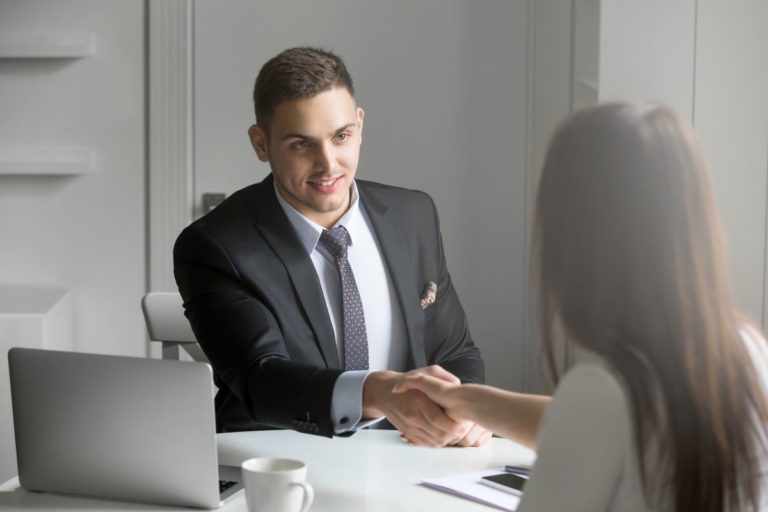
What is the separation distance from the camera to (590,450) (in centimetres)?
86

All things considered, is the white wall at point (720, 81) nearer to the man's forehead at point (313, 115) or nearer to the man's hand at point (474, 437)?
the man's forehead at point (313, 115)

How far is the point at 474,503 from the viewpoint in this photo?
1.46m

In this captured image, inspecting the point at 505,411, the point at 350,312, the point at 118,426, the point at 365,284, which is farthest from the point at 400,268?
the point at 118,426

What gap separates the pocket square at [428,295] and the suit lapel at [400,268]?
2cm

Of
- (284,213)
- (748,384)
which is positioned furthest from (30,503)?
(748,384)

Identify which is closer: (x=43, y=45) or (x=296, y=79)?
(x=296, y=79)

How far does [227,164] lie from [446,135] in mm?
742

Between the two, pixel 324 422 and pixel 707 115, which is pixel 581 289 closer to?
pixel 324 422

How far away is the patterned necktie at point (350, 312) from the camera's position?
2.09 metres

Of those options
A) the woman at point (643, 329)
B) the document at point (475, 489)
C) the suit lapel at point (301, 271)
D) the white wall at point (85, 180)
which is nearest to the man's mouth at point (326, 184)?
the suit lapel at point (301, 271)

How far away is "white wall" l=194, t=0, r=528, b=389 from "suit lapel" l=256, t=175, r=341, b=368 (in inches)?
52.5

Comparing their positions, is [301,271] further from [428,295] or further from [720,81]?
[720,81]

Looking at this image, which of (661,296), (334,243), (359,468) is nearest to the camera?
(661,296)

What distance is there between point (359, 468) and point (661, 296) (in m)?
Answer: 0.89
